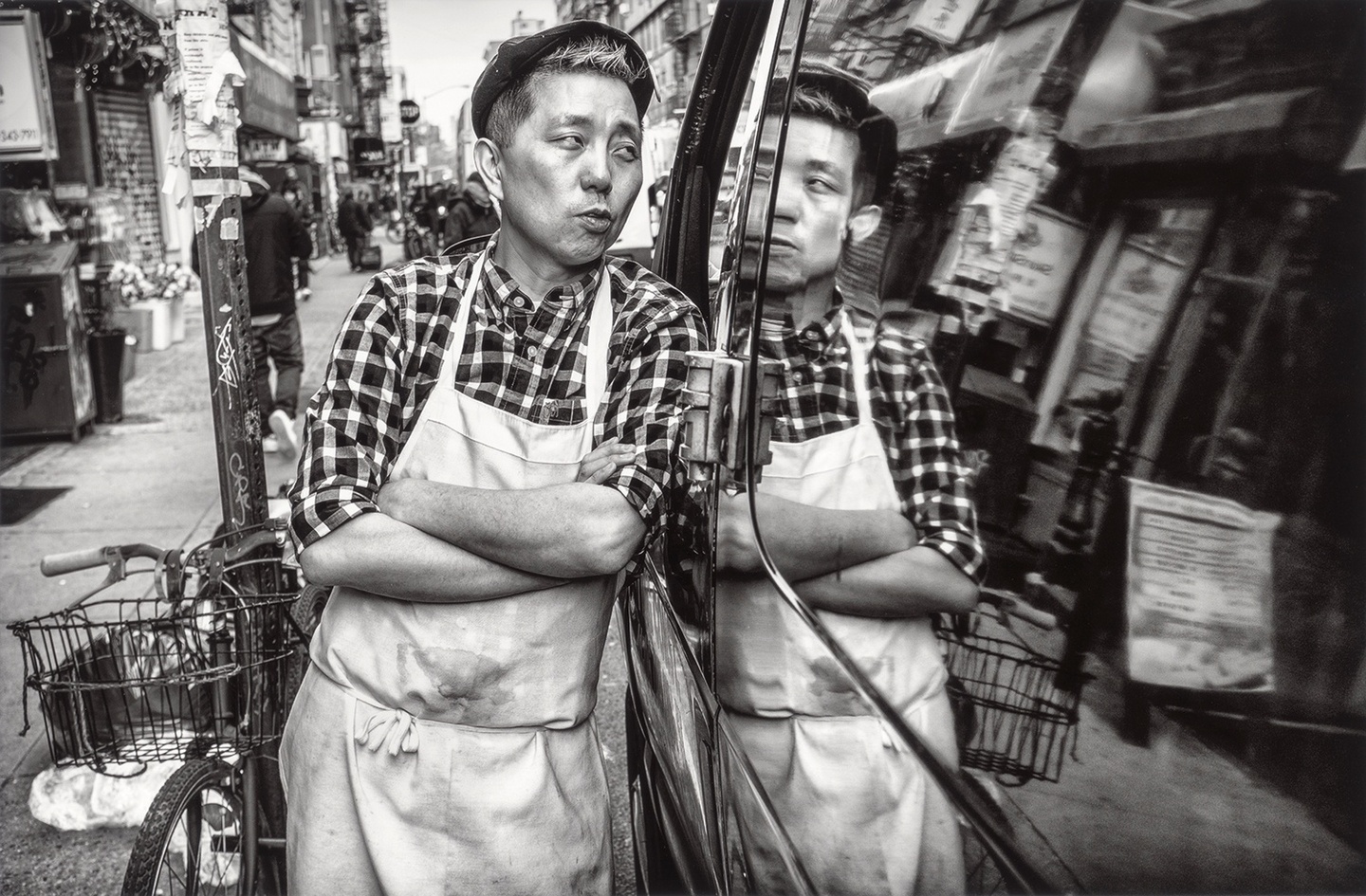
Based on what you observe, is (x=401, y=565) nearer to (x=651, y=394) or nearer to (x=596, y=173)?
(x=651, y=394)

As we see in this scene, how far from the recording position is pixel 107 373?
9047mm

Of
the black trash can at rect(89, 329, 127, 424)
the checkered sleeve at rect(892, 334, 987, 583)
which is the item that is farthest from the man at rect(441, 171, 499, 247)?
the checkered sleeve at rect(892, 334, 987, 583)

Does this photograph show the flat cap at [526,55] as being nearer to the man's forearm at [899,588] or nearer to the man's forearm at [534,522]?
the man's forearm at [534,522]

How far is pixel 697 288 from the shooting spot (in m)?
2.33

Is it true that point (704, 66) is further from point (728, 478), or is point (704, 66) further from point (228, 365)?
point (228, 365)

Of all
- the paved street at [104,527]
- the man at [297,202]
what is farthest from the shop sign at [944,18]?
the man at [297,202]

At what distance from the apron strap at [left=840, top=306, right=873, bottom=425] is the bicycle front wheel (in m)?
1.77

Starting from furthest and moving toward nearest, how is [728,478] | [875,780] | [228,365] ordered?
[228,365]
[728,478]
[875,780]

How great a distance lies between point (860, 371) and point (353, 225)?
23.2m

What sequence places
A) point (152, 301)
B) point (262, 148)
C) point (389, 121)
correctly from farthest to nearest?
point (389, 121) → point (262, 148) → point (152, 301)

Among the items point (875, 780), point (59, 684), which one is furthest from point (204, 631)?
point (875, 780)

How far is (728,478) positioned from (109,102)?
48.3ft

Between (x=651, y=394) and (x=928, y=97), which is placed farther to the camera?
(x=651, y=394)

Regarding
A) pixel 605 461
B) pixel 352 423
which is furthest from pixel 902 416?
pixel 352 423
